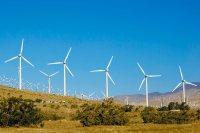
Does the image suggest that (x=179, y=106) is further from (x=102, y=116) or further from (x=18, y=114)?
(x=18, y=114)

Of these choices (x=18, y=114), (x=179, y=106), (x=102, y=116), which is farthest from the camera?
(x=179, y=106)

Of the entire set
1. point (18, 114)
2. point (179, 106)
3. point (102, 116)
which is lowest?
point (179, 106)

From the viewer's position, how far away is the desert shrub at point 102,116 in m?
41.7

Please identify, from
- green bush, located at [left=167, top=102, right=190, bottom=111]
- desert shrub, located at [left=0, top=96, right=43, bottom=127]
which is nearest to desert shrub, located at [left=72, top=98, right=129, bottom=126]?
desert shrub, located at [left=0, top=96, right=43, bottom=127]

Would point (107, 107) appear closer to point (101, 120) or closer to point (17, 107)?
point (101, 120)

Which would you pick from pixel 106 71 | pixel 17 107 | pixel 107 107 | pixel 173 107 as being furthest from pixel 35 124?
pixel 106 71

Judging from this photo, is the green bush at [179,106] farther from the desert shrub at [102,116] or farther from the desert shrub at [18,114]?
the desert shrub at [18,114]

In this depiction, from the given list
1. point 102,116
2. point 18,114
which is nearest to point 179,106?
point 102,116

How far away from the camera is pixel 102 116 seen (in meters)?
42.9

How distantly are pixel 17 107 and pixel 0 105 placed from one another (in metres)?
2.68

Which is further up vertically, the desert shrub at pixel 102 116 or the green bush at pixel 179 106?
the desert shrub at pixel 102 116

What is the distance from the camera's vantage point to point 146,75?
344ft

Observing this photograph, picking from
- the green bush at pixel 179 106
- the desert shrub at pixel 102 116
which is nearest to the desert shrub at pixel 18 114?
the desert shrub at pixel 102 116

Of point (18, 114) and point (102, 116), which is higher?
point (18, 114)
